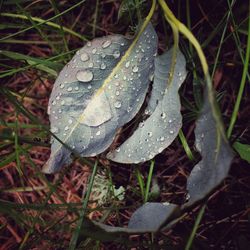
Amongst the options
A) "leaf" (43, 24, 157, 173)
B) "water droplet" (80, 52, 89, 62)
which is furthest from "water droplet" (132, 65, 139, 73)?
"water droplet" (80, 52, 89, 62)

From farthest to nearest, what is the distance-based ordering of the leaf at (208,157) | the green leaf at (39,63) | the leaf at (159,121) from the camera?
the green leaf at (39,63) < the leaf at (159,121) < the leaf at (208,157)

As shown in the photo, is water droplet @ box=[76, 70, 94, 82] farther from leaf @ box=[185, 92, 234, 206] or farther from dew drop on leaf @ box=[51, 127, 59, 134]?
leaf @ box=[185, 92, 234, 206]

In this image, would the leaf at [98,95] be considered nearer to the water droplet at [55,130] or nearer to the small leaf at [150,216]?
the water droplet at [55,130]

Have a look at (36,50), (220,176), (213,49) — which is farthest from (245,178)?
(36,50)

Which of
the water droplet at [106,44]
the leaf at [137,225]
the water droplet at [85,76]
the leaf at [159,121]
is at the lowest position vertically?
the leaf at [137,225]

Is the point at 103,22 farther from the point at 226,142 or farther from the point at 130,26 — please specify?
the point at 226,142

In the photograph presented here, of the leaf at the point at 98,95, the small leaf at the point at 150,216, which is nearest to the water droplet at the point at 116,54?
the leaf at the point at 98,95
